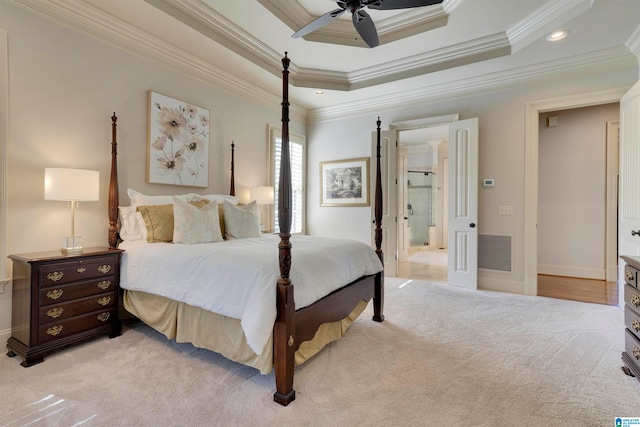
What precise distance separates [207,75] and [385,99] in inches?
109

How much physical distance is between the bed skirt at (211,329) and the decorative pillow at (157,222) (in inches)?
20.0

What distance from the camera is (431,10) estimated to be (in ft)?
10.3

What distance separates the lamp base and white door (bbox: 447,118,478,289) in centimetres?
436

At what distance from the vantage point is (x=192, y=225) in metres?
2.79

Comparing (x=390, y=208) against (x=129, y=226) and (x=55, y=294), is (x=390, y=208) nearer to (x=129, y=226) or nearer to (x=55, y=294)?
(x=129, y=226)

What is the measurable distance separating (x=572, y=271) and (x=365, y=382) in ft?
16.1

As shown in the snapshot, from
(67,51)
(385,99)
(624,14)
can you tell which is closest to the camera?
(67,51)

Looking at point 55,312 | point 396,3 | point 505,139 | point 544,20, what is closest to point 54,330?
point 55,312

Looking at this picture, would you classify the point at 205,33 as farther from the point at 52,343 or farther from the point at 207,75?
the point at 52,343

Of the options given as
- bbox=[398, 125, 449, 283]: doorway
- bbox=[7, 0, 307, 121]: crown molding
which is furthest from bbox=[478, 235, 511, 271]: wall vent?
bbox=[7, 0, 307, 121]: crown molding

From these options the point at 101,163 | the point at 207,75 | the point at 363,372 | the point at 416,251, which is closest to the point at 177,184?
the point at 101,163

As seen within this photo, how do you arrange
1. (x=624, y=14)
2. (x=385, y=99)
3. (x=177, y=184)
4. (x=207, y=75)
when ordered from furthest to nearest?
(x=385, y=99)
(x=207, y=75)
(x=177, y=184)
(x=624, y=14)

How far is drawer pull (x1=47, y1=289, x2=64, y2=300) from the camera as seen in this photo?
2208 mm

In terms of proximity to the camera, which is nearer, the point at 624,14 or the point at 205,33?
the point at 624,14
